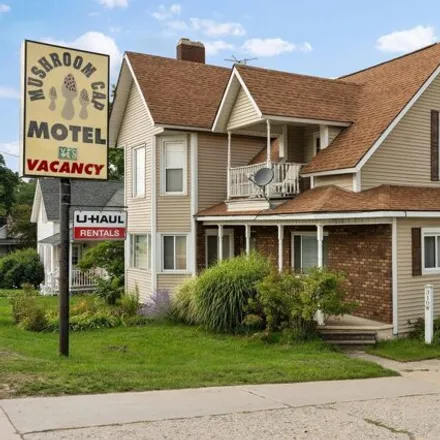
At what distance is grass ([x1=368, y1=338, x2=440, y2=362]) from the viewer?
42.0 feet

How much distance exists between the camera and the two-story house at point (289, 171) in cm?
1489

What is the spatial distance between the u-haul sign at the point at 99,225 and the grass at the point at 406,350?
251 inches

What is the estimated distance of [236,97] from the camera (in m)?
19.1

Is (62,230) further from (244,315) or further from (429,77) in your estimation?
(429,77)

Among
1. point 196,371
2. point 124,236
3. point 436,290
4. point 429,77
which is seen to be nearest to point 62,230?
point 124,236

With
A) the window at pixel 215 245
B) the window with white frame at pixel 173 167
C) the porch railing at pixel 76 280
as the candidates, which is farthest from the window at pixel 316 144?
the porch railing at pixel 76 280

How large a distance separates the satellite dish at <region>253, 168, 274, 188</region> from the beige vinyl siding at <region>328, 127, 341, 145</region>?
2.44m

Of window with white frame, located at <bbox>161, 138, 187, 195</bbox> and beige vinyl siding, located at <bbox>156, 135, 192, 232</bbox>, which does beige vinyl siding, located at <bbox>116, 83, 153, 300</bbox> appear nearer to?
beige vinyl siding, located at <bbox>156, 135, 192, 232</bbox>

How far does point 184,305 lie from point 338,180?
5.63m

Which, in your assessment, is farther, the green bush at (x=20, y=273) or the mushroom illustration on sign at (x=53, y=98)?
the green bush at (x=20, y=273)

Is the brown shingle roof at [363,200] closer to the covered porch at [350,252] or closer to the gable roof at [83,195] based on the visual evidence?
the covered porch at [350,252]

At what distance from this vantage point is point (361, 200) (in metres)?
14.9

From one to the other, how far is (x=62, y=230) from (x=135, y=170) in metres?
11.7

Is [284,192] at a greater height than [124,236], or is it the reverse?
[284,192]
